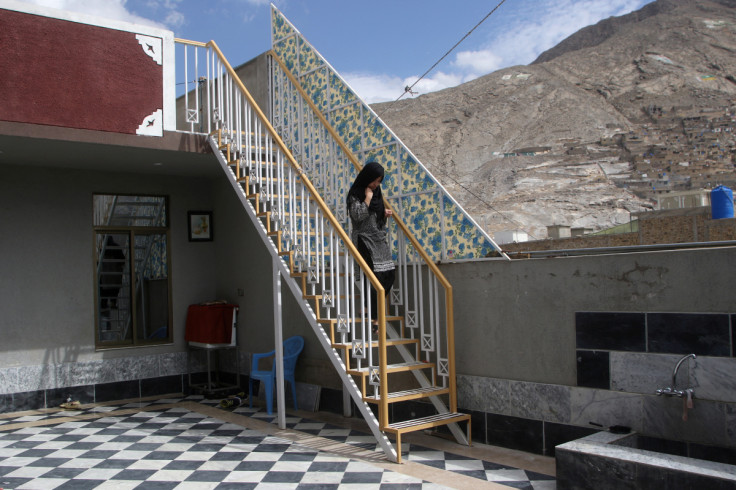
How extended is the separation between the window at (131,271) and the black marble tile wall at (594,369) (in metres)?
5.17

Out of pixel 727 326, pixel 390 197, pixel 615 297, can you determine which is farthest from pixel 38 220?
pixel 727 326

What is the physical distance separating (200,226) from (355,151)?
298cm

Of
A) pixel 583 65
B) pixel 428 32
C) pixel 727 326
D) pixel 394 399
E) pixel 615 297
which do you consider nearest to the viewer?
pixel 727 326

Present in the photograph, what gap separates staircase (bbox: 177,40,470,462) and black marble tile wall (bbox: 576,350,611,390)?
0.98 m

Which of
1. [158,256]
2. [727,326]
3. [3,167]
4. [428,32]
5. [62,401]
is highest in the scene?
[428,32]

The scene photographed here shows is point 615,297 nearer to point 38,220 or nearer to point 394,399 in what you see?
point 394,399

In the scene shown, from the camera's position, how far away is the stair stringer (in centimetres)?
445

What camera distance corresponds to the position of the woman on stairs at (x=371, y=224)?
16.4 ft

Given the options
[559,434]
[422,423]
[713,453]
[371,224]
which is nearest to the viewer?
[713,453]

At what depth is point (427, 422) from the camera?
4.50 m

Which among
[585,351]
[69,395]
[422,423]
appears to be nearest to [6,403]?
[69,395]

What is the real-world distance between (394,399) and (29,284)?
4526 mm

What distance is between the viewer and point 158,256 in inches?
311

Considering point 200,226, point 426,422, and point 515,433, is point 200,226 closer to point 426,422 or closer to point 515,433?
point 426,422
